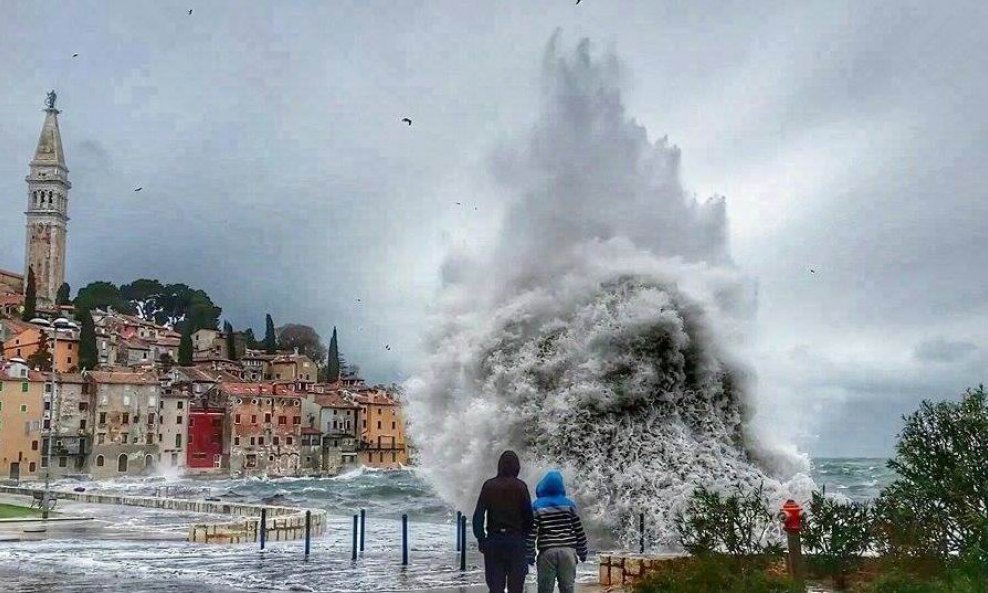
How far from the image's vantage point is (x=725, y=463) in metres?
18.5

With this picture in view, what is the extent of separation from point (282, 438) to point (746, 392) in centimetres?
10177

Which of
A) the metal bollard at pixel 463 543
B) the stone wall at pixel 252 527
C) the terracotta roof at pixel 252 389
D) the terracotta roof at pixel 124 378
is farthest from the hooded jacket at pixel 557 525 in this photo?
the terracotta roof at pixel 252 389

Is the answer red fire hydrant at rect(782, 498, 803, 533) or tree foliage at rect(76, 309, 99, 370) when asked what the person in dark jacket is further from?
tree foliage at rect(76, 309, 99, 370)

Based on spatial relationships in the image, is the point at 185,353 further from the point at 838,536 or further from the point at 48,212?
the point at 838,536

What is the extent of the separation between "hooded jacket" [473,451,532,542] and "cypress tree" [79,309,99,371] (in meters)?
111

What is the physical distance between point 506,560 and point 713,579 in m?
2.62

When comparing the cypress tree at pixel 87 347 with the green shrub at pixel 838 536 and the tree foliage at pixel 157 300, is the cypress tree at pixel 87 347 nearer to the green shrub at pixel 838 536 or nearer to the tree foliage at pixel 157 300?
the tree foliage at pixel 157 300

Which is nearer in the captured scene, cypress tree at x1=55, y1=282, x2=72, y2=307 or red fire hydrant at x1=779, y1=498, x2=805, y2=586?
red fire hydrant at x1=779, y1=498, x2=805, y2=586

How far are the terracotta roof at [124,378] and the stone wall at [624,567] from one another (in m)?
98.4

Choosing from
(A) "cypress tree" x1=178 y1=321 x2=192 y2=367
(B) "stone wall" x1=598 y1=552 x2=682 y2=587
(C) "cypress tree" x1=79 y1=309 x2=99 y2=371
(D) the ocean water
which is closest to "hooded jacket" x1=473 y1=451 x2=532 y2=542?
(B) "stone wall" x1=598 y1=552 x2=682 y2=587

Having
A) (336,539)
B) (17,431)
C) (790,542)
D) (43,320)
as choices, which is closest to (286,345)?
(43,320)

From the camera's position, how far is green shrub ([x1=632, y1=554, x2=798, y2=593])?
9.94 m

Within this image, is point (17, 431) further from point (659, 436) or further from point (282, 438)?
point (659, 436)

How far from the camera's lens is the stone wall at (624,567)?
40.3ft
